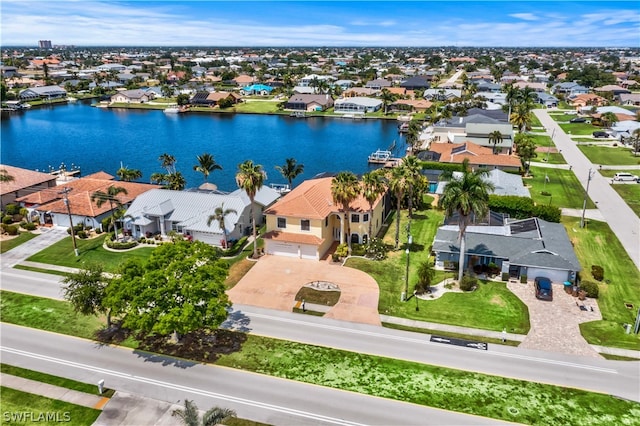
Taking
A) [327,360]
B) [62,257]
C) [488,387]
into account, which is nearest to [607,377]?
[488,387]

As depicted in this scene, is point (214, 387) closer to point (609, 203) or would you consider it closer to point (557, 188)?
point (609, 203)

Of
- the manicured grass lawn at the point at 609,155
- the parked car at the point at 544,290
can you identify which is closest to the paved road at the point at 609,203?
the manicured grass lawn at the point at 609,155

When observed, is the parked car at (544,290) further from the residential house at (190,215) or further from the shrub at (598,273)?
the residential house at (190,215)

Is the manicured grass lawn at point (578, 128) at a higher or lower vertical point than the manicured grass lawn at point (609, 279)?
higher

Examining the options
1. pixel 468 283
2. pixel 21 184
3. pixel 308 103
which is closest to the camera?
pixel 468 283

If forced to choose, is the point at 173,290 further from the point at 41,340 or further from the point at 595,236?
the point at 595,236

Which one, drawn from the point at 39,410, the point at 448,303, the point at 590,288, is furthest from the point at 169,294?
the point at 590,288
